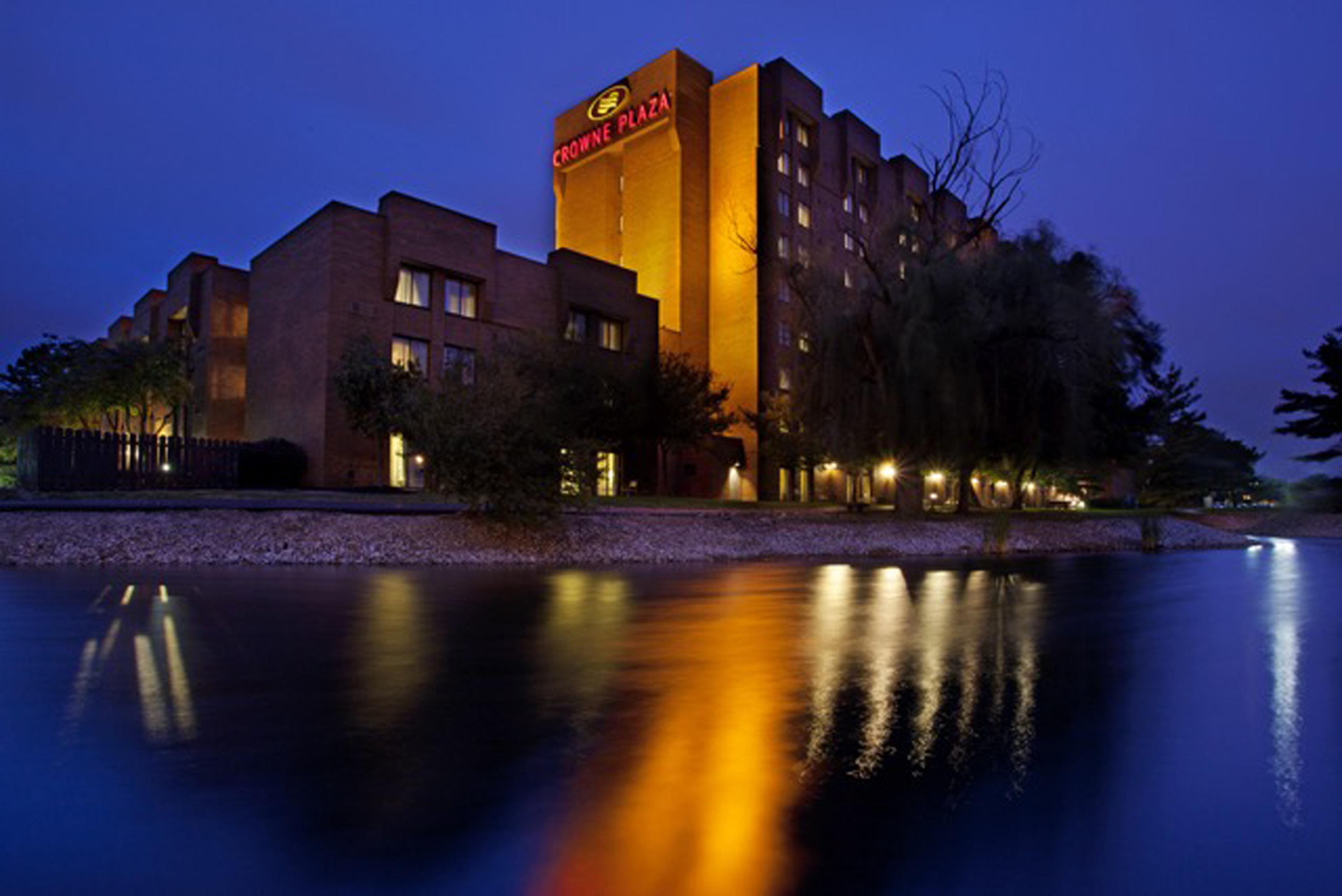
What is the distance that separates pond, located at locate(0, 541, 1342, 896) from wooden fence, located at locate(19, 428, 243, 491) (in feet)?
71.7

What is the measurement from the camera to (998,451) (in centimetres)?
2731

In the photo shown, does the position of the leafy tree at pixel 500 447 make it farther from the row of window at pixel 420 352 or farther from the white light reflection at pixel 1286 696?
the row of window at pixel 420 352

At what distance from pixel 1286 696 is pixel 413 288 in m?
39.0

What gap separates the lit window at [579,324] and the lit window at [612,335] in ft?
3.34

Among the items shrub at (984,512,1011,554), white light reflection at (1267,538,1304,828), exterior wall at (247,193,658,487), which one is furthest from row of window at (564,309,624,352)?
white light reflection at (1267,538,1304,828)

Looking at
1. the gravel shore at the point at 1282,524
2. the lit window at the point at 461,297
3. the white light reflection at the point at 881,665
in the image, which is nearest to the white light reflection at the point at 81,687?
the white light reflection at the point at 881,665

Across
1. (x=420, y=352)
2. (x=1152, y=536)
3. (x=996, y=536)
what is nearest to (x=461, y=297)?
(x=420, y=352)

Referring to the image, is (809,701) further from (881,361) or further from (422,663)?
(881,361)

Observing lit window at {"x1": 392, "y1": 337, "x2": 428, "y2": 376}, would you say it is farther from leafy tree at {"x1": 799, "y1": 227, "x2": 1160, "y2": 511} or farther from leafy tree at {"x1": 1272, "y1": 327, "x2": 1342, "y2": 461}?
leafy tree at {"x1": 1272, "y1": 327, "x2": 1342, "y2": 461}

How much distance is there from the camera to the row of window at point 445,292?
38.8 meters

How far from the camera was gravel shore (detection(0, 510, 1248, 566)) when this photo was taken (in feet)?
46.7

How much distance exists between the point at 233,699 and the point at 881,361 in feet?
75.1

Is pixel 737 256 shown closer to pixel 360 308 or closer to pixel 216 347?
pixel 360 308

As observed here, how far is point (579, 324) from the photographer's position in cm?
4684
